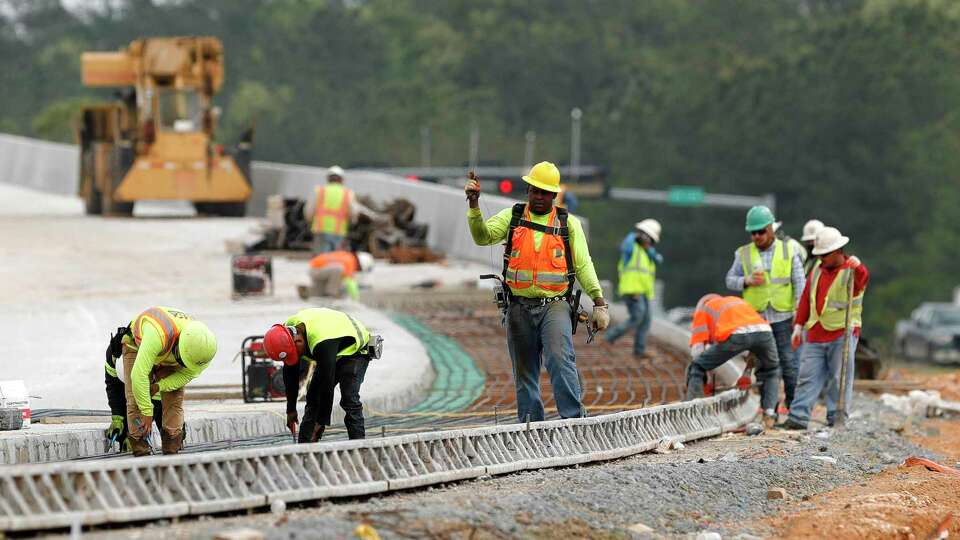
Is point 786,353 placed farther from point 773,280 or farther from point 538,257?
point 538,257

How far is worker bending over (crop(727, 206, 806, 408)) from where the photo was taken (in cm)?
1488

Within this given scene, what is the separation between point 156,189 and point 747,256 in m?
20.1

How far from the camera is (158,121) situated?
33688 millimetres

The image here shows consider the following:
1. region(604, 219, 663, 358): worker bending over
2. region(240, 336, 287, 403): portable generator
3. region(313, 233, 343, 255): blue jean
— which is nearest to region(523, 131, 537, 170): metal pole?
region(313, 233, 343, 255): blue jean

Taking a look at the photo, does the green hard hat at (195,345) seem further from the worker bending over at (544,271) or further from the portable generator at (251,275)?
the portable generator at (251,275)

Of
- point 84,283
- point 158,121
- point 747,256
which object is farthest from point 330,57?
point 747,256

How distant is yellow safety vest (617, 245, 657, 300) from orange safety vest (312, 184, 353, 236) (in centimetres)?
583

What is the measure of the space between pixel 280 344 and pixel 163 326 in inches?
37.3

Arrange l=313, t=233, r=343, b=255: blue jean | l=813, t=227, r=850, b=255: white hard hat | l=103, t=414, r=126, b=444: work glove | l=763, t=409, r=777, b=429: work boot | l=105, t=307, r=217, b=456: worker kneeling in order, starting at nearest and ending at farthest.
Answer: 1. l=105, t=307, r=217, b=456: worker kneeling
2. l=103, t=414, r=126, b=444: work glove
3. l=813, t=227, r=850, b=255: white hard hat
4. l=763, t=409, r=777, b=429: work boot
5. l=313, t=233, r=343, b=255: blue jean

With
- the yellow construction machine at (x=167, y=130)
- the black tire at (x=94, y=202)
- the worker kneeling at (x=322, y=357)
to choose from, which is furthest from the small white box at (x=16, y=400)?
the black tire at (x=94, y=202)

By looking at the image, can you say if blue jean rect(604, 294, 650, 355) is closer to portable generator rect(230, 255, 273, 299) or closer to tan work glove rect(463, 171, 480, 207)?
portable generator rect(230, 255, 273, 299)

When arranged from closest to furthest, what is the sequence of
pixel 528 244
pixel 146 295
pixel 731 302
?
pixel 528 244 < pixel 731 302 < pixel 146 295

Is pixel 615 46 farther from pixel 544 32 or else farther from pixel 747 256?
pixel 747 256

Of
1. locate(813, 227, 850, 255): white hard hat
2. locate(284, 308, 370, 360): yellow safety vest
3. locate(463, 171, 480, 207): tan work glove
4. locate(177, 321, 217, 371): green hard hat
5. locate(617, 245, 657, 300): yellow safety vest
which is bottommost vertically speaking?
locate(617, 245, 657, 300): yellow safety vest
